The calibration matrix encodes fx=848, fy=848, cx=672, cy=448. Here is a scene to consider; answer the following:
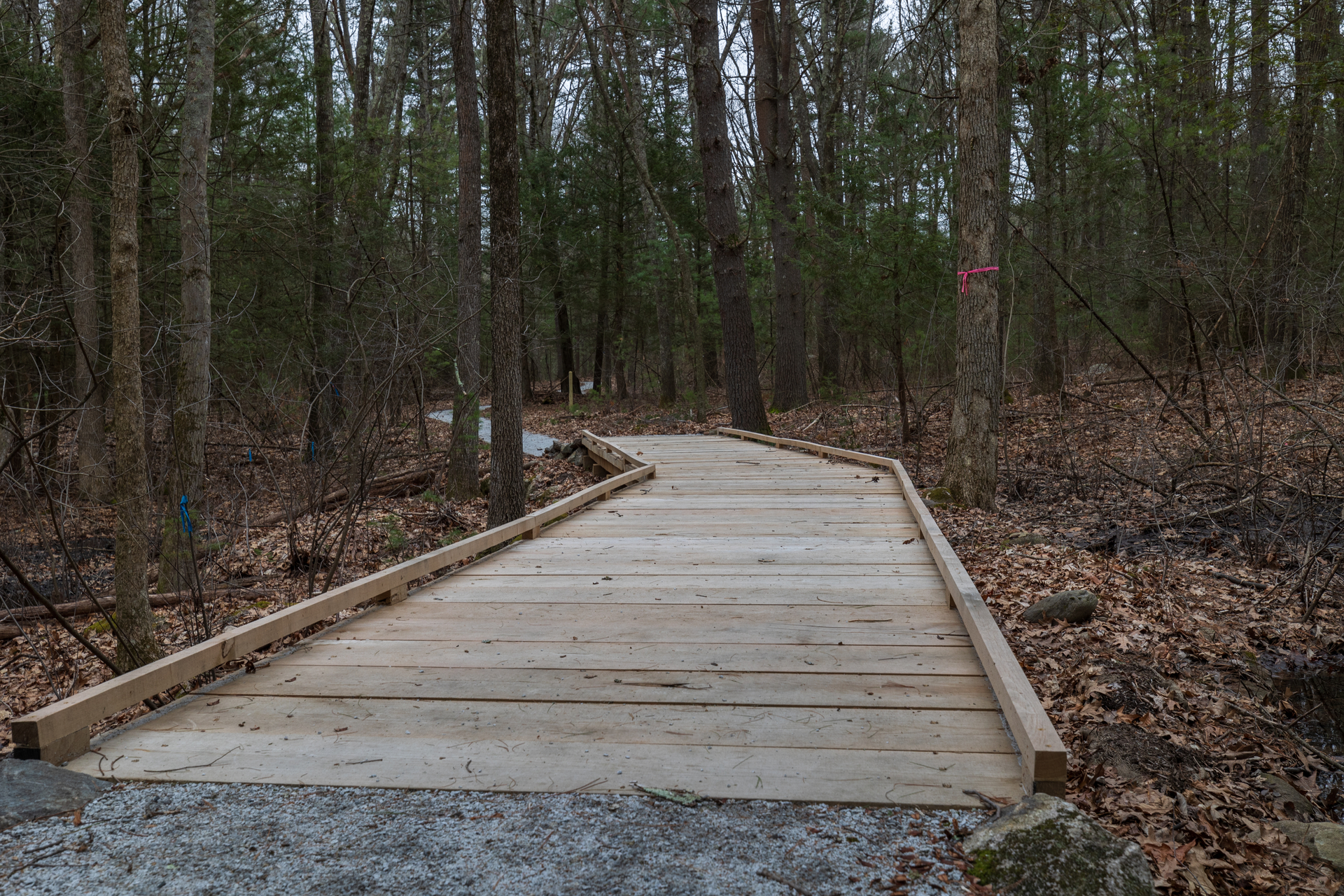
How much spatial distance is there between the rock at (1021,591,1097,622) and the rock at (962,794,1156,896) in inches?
128

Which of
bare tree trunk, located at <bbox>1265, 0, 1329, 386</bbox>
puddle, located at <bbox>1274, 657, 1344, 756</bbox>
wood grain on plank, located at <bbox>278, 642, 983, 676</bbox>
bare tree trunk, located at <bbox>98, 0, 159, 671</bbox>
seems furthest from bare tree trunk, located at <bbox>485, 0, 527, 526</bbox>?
bare tree trunk, located at <bbox>1265, 0, 1329, 386</bbox>

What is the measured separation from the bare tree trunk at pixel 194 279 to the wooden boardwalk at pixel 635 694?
363cm

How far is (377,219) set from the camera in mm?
14539

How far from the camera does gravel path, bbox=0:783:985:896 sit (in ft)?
6.63

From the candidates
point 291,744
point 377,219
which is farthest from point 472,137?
point 291,744

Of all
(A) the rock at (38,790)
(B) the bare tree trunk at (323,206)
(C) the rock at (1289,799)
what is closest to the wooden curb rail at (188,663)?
(A) the rock at (38,790)

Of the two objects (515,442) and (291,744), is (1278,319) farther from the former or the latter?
(291,744)

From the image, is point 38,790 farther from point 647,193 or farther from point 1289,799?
point 647,193

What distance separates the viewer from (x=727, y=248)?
573 inches

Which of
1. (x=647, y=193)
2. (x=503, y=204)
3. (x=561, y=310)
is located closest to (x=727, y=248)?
(x=647, y=193)

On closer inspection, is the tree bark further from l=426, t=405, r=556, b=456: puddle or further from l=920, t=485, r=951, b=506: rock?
l=920, t=485, r=951, b=506: rock

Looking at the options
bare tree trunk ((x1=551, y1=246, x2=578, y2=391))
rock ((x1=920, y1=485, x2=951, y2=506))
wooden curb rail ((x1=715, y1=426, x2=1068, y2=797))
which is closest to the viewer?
wooden curb rail ((x1=715, y1=426, x2=1068, y2=797))

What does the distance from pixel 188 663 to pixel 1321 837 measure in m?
4.11

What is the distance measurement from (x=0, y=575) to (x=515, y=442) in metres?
5.18
